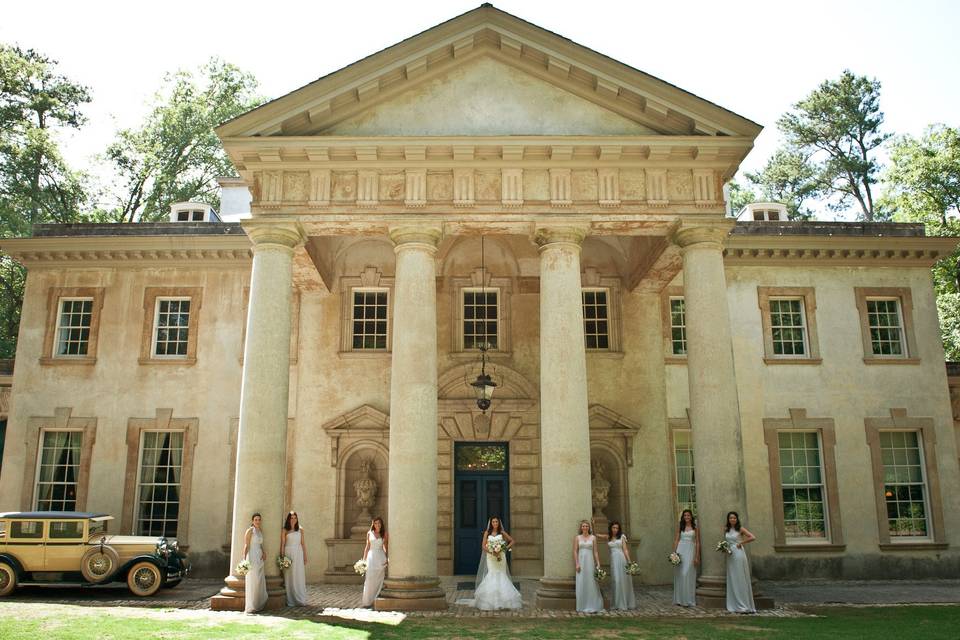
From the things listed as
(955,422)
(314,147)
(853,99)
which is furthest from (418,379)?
(853,99)

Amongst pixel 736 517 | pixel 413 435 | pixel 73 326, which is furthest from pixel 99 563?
pixel 736 517

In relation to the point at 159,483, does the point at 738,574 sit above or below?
below

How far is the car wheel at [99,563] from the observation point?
48.0ft

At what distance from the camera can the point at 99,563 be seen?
48.3 feet

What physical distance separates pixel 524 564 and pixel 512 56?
11841 mm

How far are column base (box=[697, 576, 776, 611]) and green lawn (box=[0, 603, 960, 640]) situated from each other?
2.37 ft

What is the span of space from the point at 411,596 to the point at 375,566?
137 centimetres

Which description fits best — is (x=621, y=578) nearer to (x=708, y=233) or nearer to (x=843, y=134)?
(x=708, y=233)

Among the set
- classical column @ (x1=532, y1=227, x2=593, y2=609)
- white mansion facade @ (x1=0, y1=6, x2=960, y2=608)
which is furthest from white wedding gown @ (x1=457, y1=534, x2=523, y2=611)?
white mansion facade @ (x1=0, y1=6, x2=960, y2=608)

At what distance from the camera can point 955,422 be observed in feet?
66.1

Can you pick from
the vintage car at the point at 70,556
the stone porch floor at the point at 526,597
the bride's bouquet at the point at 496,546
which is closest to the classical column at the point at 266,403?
→ the stone porch floor at the point at 526,597

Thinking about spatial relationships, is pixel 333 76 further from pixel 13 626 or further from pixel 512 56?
pixel 13 626

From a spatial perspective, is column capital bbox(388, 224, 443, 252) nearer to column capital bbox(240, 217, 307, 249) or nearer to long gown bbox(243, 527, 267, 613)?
column capital bbox(240, 217, 307, 249)

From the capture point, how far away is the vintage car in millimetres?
14633
